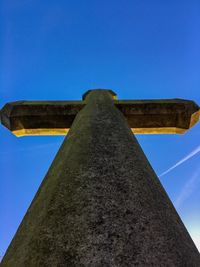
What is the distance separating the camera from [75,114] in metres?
4.80

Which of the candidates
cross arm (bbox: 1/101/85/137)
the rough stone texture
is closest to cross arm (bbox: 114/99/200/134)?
cross arm (bbox: 1/101/85/137)

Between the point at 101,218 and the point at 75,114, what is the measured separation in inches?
119

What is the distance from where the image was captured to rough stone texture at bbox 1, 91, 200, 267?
1.75m

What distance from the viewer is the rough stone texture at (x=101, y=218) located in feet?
5.74

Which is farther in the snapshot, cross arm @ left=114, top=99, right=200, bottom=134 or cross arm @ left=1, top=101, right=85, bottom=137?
cross arm @ left=114, top=99, right=200, bottom=134

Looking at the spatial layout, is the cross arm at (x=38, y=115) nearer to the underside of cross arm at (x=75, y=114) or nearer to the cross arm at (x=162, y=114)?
the underside of cross arm at (x=75, y=114)

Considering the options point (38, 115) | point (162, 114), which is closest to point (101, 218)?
point (38, 115)

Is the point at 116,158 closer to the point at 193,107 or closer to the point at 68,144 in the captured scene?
the point at 68,144

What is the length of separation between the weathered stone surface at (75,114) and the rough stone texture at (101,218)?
82.1 inches

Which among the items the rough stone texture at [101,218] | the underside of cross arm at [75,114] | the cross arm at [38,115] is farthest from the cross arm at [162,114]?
the rough stone texture at [101,218]

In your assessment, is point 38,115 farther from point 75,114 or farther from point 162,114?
point 162,114

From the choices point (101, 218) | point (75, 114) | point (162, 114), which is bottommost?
point (101, 218)

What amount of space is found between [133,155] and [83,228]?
1.04m

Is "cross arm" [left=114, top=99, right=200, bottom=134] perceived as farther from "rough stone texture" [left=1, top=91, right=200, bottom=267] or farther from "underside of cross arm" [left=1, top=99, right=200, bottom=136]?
"rough stone texture" [left=1, top=91, right=200, bottom=267]
